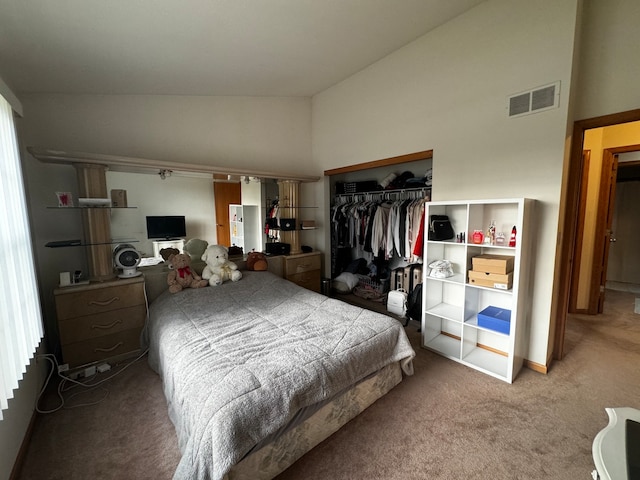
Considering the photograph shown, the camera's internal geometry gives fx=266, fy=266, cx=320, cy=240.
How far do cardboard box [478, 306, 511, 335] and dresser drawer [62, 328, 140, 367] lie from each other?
3093 mm

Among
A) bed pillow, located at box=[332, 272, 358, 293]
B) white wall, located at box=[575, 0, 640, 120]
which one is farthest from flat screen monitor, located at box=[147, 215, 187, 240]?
white wall, located at box=[575, 0, 640, 120]

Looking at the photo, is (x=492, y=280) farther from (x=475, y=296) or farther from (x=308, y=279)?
(x=308, y=279)

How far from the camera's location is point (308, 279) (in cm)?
382

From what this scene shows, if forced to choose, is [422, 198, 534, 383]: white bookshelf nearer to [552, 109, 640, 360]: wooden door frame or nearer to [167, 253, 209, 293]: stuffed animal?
[552, 109, 640, 360]: wooden door frame

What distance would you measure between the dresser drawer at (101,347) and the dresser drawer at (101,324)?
0.04m

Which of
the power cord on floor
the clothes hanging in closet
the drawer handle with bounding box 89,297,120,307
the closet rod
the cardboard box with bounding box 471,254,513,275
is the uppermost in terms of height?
the closet rod

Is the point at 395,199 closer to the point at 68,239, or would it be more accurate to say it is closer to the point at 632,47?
the point at 632,47

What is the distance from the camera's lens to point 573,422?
169 cm

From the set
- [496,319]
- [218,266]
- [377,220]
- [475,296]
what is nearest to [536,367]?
[496,319]

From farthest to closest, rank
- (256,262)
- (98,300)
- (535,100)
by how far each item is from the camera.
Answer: (256,262), (98,300), (535,100)

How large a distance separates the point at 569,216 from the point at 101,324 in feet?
13.2

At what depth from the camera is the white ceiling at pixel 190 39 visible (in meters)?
1.60

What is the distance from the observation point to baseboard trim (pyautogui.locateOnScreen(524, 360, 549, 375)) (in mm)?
2182

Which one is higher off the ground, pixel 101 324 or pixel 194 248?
pixel 194 248
